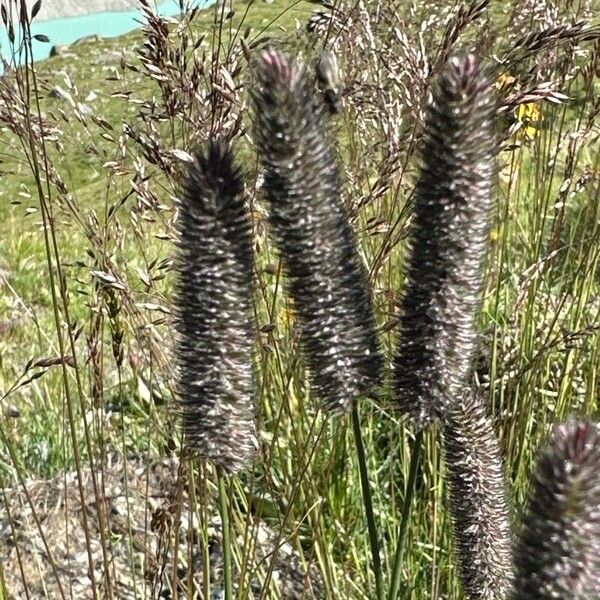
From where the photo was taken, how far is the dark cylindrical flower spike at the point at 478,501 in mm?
2115

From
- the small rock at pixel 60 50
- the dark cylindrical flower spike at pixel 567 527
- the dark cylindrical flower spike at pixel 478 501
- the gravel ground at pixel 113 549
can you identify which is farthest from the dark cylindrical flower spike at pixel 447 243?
the small rock at pixel 60 50

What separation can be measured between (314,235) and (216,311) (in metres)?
0.23

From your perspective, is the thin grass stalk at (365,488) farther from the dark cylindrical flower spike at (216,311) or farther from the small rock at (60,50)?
the small rock at (60,50)

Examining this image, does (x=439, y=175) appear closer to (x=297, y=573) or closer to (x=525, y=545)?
(x=525, y=545)

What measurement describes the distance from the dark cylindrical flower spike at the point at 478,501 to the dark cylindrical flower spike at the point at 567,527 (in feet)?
2.63

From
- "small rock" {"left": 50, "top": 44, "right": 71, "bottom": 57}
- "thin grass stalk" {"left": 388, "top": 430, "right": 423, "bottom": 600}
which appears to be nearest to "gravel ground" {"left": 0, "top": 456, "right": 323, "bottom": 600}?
"thin grass stalk" {"left": 388, "top": 430, "right": 423, "bottom": 600}

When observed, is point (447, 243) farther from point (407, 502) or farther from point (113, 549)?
point (113, 549)

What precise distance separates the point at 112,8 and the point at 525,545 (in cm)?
14830

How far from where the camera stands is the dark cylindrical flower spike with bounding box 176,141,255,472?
5.75 ft

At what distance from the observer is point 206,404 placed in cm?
193

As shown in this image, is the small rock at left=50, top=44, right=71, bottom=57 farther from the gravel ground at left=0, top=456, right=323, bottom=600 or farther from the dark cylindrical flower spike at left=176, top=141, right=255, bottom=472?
the dark cylindrical flower spike at left=176, top=141, right=255, bottom=472

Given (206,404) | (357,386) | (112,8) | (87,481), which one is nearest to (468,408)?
(357,386)

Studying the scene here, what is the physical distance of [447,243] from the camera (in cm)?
175

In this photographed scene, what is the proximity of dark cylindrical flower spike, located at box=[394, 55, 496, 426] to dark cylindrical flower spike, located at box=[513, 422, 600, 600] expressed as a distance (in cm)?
55
